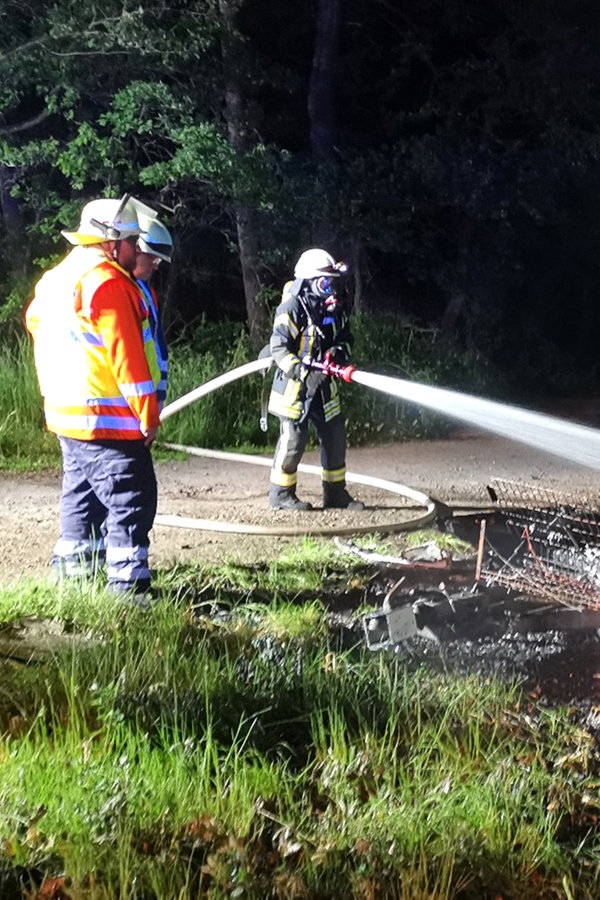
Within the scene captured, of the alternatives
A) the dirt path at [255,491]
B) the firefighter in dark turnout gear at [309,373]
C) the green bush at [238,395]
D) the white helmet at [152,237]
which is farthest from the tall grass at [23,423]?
the white helmet at [152,237]

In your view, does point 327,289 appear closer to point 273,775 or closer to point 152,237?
point 152,237

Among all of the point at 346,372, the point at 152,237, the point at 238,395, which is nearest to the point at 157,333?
the point at 152,237

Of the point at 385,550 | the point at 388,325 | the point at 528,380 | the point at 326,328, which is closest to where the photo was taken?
A: the point at 385,550

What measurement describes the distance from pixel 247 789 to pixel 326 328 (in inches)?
199

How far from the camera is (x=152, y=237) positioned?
5.52 m

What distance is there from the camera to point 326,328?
8.19 metres

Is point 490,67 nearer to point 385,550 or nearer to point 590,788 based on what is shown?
point 385,550

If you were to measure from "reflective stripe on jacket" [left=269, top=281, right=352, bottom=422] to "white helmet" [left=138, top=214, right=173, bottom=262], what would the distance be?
254 cm

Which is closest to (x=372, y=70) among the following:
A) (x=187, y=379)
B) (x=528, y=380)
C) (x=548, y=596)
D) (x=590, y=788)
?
(x=528, y=380)

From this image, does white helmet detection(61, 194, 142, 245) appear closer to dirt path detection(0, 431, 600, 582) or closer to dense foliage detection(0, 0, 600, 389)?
dirt path detection(0, 431, 600, 582)

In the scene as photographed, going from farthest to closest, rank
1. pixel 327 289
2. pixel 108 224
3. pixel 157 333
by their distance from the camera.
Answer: pixel 327 289 < pixel 157 333 < pixel 108 224

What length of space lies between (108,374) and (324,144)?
1414 centimetres

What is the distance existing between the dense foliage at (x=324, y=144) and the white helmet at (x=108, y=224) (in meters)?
9.08

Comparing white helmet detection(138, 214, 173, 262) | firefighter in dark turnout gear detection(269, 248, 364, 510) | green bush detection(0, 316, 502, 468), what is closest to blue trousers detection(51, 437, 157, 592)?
white helmet detection(138, 214, 173, 262)
